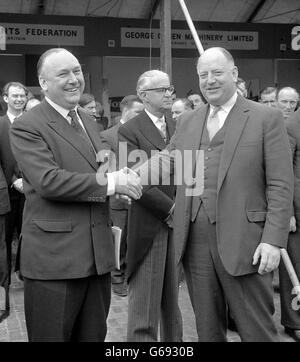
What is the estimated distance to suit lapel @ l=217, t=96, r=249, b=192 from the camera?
279 cm

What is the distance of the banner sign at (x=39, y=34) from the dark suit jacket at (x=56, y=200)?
8603mm

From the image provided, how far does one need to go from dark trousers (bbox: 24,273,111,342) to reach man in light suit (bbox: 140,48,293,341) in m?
0.53

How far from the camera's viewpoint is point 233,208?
2785 mm

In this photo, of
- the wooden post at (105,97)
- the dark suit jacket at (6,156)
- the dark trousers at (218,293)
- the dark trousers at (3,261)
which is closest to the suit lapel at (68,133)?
the dark trousers at (218,293)

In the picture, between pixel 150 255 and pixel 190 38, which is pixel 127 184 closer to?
pixel 150 255

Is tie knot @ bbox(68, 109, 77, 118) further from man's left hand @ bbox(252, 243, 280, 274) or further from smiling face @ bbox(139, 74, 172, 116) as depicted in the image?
man's left hand @ bbox(252, 243, 280, 274)

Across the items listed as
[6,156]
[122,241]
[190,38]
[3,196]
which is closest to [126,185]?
[3,196]

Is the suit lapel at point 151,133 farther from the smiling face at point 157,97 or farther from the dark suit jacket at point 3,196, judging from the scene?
the dark suit jacket at point 3,196

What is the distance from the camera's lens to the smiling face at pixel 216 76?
2.89 metres

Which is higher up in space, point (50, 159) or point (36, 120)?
point (36, 120)
